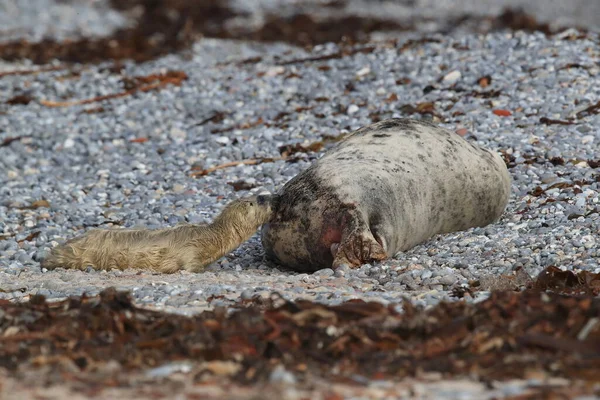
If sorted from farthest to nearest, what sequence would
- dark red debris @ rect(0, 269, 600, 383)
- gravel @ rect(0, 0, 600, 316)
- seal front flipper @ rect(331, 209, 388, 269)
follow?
seal front flipper @ rect(331, 209, 388, 269), gravel @ rect(0, 0, 600, 316), dark red debris @ rect(0, 269, 600, 383)

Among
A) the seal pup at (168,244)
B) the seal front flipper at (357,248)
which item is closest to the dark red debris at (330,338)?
the seal front flipper at (357,248)

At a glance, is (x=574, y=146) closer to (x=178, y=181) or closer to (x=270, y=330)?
(x=178, y=181)

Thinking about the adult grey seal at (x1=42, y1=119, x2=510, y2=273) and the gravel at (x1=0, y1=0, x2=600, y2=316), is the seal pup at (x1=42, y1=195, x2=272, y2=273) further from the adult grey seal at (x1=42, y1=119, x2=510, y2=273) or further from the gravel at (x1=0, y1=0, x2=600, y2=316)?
the gravel at (x1=0, y1=0, x2=600, y2=316)

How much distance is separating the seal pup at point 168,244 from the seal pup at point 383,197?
Answer: 173 millimetres

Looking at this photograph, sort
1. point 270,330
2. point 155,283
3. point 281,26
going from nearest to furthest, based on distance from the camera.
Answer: point 270,330
point 155,283
point 281,26

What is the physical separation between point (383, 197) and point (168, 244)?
4.56 feet

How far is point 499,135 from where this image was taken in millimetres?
8578

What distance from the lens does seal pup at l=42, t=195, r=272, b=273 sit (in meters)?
6.09

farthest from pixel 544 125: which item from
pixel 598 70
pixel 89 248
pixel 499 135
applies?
pixel 89 248

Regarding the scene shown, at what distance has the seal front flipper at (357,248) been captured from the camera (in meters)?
5.70

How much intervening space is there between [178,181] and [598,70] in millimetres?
4528

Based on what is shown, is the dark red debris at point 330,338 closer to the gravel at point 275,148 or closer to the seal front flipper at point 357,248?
the gravel at point 275,148

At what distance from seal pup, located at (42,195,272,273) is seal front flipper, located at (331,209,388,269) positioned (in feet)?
2.26

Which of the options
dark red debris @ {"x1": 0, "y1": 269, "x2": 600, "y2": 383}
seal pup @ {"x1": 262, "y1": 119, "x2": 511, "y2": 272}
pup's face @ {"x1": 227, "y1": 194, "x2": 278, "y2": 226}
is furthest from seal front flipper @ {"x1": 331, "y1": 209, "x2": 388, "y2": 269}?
dark red debris @ {"x1": 0, "y1": 269, "x2": 600, "y2": 383}
